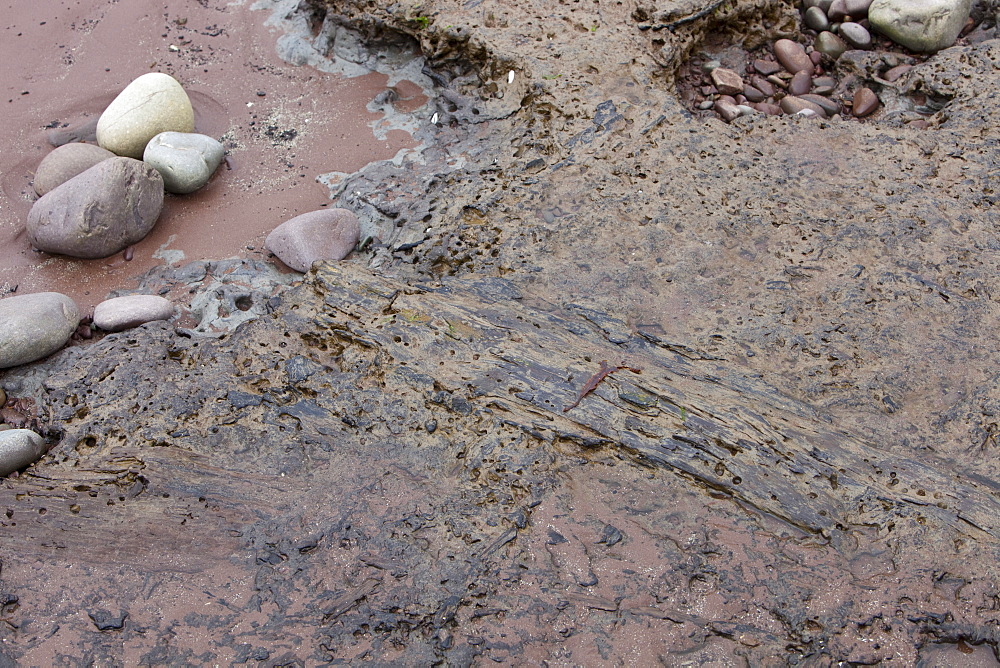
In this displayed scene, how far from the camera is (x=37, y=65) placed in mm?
5316

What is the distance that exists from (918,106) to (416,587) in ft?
13.2

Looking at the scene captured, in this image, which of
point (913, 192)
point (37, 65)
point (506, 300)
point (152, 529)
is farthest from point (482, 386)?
point (37, 65)

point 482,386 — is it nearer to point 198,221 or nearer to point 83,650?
point 83,650

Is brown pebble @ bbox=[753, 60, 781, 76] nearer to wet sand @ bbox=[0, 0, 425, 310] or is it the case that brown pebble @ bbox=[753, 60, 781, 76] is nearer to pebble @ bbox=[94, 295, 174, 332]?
wet sand @ bbox=[0, 0, 425, 310]

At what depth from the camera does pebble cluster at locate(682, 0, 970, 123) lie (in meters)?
4.59

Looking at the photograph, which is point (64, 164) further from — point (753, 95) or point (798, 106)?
point (798, 106)

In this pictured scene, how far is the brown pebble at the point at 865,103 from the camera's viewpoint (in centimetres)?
454

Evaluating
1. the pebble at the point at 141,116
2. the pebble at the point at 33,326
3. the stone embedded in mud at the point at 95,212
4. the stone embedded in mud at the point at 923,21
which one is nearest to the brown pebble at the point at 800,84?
the stone embedded in mud at the point at 923,21

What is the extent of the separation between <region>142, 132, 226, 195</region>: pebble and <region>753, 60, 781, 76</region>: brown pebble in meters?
3.46

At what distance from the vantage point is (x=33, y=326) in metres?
3.45

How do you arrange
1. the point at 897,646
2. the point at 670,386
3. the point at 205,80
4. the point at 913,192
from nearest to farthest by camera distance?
1. the point at 897,646
2. the point at 670,386
3. the point at 913,192
4. the point at 205,80

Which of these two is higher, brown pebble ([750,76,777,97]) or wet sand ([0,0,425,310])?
brown pebble ([750,76,777,97])

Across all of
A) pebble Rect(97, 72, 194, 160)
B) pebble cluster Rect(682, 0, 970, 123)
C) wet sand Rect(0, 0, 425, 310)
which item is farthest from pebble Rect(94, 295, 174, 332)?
pebble cluster Rect(682, 0, 970, 123)

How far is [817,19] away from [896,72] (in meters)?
0.68
